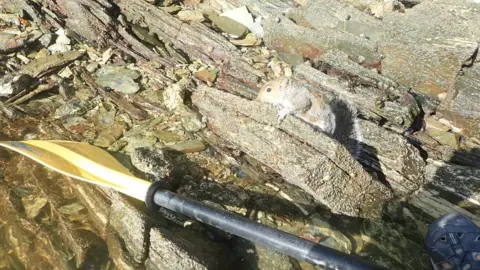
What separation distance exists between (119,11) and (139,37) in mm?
783

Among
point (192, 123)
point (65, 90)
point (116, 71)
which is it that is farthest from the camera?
point (116, 71)

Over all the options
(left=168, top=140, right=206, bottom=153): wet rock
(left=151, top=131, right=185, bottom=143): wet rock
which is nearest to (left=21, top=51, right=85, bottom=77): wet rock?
(left=151, top=131, right=185, bottom=143): wet rock

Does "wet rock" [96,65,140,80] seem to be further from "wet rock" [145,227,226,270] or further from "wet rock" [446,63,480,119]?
"wet rock" [446,63,480,119]

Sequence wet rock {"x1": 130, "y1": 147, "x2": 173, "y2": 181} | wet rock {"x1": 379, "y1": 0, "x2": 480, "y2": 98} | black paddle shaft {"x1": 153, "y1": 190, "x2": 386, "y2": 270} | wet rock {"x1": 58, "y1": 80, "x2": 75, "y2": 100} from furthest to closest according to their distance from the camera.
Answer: wet rock {"x1": 58, "y1": 80, "x2": 75, "y2": 100} < wet rock {"x1": 379, "y1": 0, "x2": 480, "y2": 98} < wet rock {"x1": 130, "y1": 147, "x2": 173, "y2": 181} < black paddle shaft {"x1": 153, "y1": 190, "x2": 386, "y2": 270}

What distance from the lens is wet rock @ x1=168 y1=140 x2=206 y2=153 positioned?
16.1 ft

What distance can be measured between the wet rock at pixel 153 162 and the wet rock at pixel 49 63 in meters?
2.65

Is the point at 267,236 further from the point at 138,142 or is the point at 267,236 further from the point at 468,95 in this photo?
the point at 468,95

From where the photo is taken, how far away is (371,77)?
544 cm

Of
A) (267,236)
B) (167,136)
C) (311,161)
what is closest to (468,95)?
(311,161)

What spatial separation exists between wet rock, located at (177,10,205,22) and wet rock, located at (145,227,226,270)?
4.39m

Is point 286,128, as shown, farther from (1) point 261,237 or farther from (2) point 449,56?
(2) point 449,56

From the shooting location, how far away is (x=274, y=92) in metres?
4.48

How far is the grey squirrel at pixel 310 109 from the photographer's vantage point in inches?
171

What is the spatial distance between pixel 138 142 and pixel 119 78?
1.45 meters
